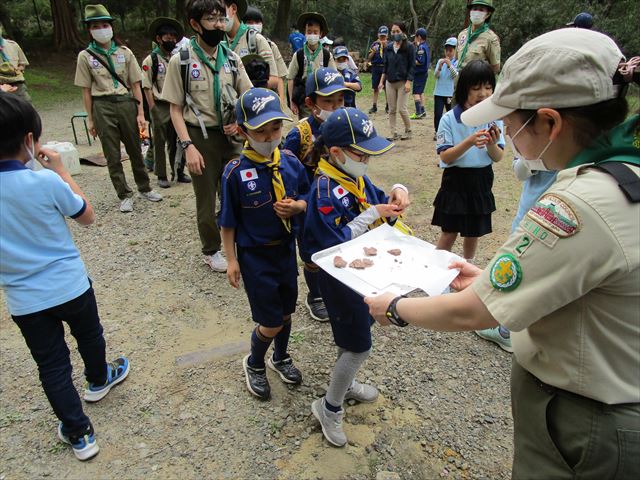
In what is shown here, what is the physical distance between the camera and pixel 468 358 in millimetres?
3248

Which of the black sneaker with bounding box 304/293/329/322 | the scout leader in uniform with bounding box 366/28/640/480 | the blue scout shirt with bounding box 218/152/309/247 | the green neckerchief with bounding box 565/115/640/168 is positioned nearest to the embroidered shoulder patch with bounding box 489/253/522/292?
the scout leader in uniform with bounding box 366/28/640/480

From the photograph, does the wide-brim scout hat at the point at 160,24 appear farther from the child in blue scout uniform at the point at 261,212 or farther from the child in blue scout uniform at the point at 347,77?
the child in blue scout uniform at the point at 261,212

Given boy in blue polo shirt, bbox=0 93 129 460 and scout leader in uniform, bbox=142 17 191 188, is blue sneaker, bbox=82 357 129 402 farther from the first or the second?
scout leader in uniform, bbox=142 17 191 188

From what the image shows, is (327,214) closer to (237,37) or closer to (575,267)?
(575,267)

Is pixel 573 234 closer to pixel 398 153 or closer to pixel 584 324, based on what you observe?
pixel 584 324

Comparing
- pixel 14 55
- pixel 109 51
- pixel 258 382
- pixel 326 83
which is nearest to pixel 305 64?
pixel 326 83

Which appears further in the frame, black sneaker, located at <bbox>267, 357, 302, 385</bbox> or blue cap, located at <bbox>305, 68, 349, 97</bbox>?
blue cap, located at <bbox>305, 68, 349, 97</bbox>

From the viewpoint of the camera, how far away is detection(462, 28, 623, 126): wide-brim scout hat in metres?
1.12

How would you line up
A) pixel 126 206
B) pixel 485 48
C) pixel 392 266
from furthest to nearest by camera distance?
pixel 485 48
pixel 126 206
pixel 392 266

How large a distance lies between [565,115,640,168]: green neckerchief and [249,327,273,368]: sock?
2.04m

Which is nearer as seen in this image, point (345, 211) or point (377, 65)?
point (345, 211)

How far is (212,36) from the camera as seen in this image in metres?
3.86

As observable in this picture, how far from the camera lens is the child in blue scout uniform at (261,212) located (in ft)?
8.48

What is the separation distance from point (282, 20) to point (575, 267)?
2502 cm
